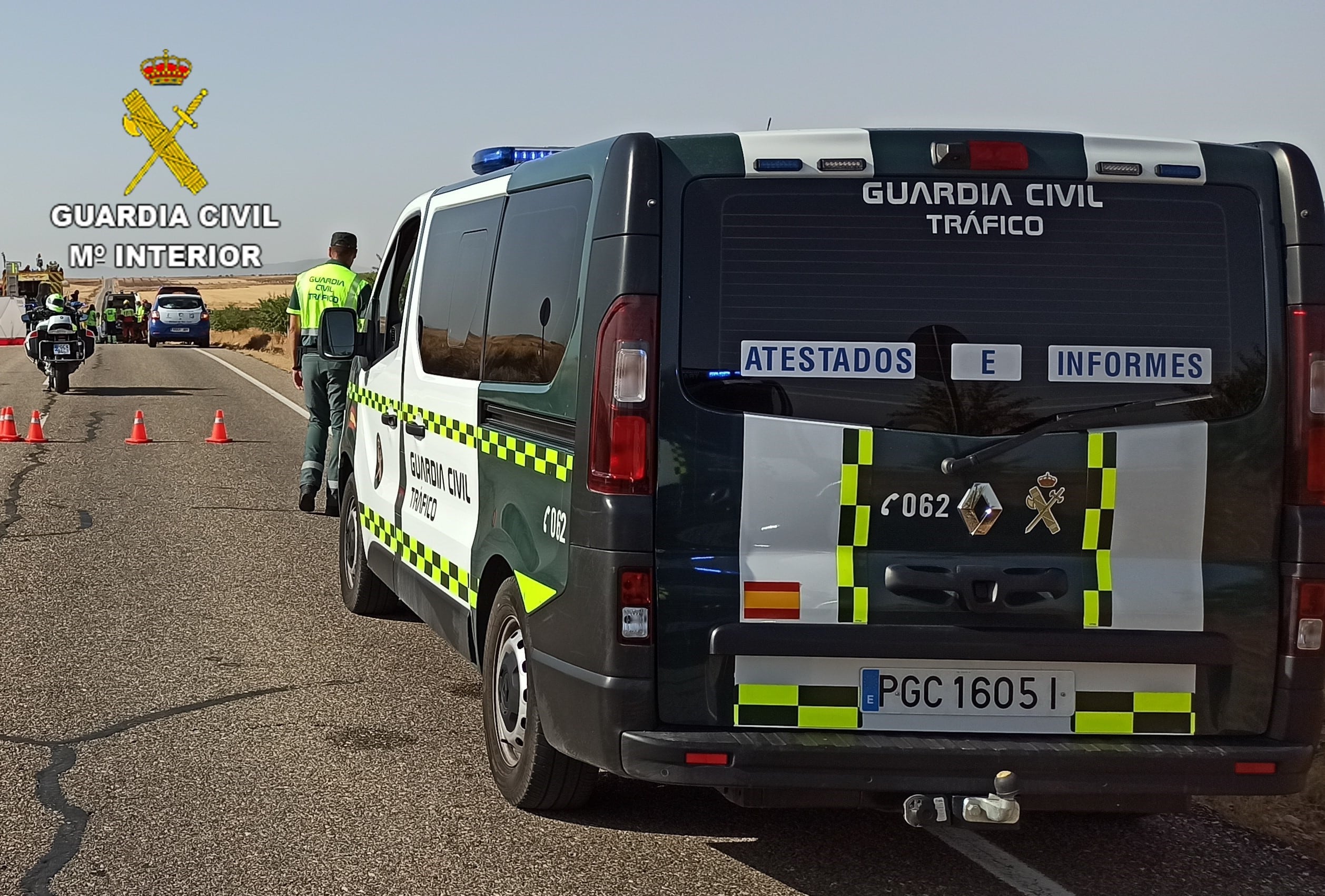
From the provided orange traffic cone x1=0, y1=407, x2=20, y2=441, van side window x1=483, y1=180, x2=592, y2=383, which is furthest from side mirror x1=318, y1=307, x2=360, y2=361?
orange traffic cone x1=0, y1=407, x2=20, y2=441

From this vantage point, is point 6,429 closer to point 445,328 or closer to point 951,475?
point 445,328

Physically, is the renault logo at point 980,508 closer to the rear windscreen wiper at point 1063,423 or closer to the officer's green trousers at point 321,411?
the rear windscreen wiper at point 1063,423

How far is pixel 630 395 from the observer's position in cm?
401

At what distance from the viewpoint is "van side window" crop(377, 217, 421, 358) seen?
6809mm

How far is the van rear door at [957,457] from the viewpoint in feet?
13.1

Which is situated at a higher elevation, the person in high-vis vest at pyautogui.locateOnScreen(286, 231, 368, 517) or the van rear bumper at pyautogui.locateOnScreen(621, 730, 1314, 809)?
the person in high-vis vest at pyautogui.locateOnScreen(286, 231, 368, 517)

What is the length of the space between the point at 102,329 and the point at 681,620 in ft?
176

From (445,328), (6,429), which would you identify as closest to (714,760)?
(445,328)

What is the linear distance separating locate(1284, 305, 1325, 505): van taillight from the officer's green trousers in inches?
299

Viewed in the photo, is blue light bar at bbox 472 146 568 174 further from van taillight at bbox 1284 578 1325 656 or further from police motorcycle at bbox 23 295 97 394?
police motorcycle at bbox 23 295 97 394

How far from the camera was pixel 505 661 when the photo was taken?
491cm

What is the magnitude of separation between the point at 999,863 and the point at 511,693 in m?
1.56

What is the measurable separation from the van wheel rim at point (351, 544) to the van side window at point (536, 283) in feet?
8.91

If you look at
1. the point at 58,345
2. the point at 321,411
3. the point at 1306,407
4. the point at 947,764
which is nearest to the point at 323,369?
the point at 321,411
